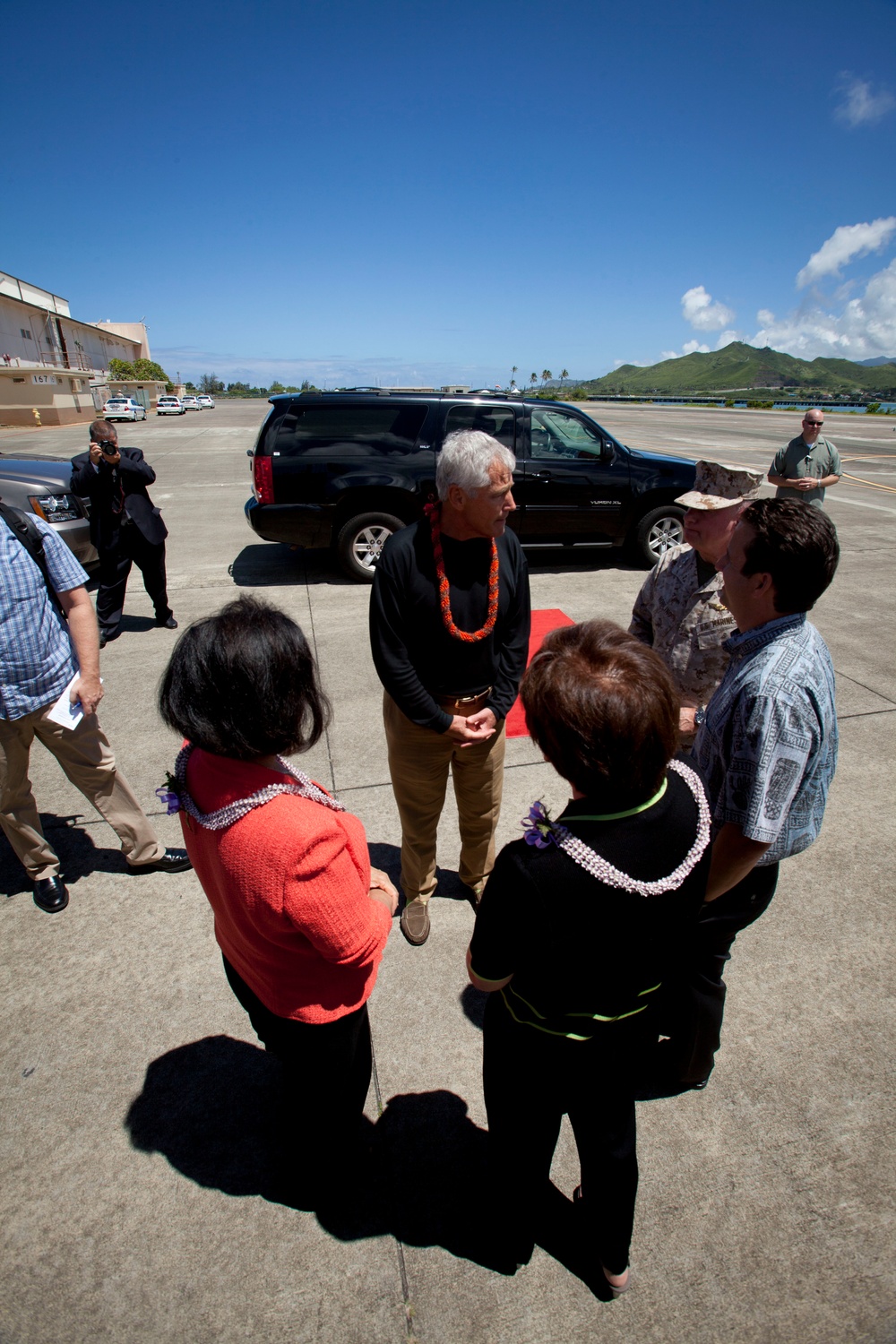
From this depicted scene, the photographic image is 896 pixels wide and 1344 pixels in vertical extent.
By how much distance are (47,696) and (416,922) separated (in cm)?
175

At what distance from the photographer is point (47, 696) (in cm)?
256

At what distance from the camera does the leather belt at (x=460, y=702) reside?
2.46 meters

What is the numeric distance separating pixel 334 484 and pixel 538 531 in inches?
89.3

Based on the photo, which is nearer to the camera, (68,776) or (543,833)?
(543,833)

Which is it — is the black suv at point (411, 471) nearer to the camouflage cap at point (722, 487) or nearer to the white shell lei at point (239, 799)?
the camouflage cap at point (722, 487)

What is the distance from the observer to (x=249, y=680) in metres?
1.23

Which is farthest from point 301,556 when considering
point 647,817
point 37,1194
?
point 647,817

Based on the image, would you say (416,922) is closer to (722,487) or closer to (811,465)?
(722,487)

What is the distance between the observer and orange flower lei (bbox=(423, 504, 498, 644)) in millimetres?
2277

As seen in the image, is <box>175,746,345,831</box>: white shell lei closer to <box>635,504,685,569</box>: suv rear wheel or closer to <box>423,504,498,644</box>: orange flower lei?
<box>423,504,498,644</box>: orange flower lei

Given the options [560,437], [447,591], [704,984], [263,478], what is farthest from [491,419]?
[704,984]

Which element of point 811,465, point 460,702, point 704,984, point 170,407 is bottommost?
point 704,984

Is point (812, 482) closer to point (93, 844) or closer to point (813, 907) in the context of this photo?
point (813, 907)

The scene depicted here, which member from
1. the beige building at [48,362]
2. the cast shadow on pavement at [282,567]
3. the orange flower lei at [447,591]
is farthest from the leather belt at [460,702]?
the beige building at [48,362]
